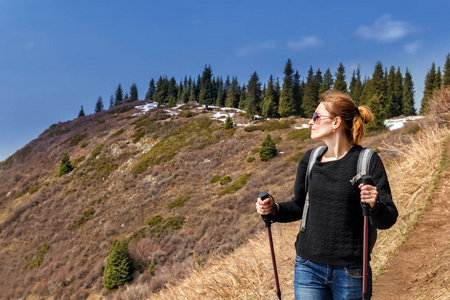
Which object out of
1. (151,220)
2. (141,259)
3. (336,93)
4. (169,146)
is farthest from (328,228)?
(169,146)

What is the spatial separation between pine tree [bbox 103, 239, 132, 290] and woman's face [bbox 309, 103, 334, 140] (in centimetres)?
1631

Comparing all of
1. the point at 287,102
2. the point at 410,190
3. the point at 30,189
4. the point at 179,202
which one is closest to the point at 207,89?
the point at 287,102

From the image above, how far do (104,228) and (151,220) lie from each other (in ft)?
15.4

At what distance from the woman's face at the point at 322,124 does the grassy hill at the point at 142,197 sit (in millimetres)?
7200

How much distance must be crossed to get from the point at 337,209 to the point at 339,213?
0.08 feet

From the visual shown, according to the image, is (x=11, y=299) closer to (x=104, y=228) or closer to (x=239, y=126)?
(x=104, y=228)

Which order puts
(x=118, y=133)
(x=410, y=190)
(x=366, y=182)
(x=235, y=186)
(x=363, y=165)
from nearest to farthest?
(x=366, y=182)
(x=363, y=165)
(x=410, y=190)
(x=235, y=186)
(x=118, y=133)

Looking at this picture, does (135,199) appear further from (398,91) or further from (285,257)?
(398,91)

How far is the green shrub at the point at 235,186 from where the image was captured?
22.2 metres

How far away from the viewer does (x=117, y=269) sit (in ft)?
51.6

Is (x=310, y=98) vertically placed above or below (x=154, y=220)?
above

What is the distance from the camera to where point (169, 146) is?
3547 cm

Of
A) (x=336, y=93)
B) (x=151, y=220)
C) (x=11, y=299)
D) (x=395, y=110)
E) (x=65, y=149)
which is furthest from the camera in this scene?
(x=395, y=110)

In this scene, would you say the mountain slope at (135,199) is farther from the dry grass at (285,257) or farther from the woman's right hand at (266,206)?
the woman's right hand at (266,206)
